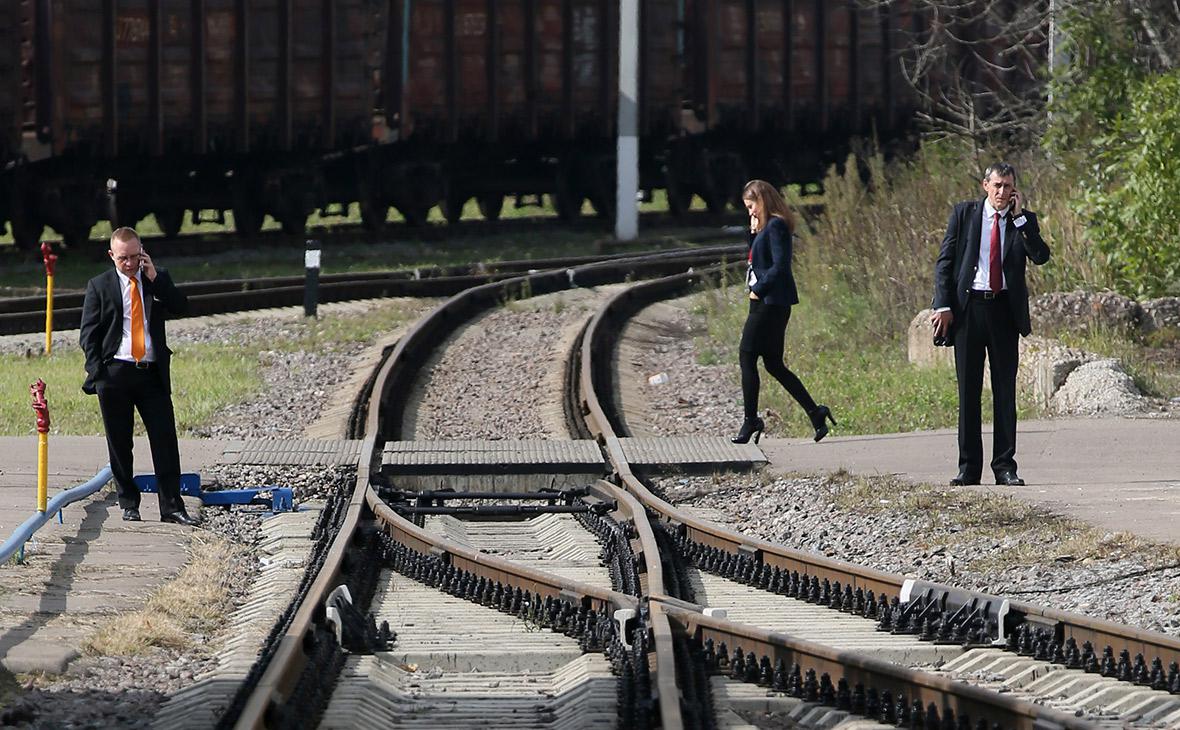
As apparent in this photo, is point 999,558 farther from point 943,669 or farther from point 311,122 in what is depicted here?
point 311,122

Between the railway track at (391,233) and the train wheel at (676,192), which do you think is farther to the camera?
the train wheel at (676,192)

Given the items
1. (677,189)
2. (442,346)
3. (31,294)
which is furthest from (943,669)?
(677,189)

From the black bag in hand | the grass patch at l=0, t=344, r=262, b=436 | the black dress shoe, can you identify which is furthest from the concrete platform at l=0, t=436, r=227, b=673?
the black bag in hand

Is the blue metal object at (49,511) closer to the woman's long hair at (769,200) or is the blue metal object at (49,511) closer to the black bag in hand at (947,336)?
the woman's long hair at (769,200)

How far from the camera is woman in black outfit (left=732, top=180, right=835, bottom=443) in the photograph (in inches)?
440

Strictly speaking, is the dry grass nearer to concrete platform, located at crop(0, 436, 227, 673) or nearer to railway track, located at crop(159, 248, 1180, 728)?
concrete platform, located at crop(0, 436, 227, 673)

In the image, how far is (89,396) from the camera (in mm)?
13945

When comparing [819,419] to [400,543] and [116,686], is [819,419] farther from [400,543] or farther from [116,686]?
[116,686]

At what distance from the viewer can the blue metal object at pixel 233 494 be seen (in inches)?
384

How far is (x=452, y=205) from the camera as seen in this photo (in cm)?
2995

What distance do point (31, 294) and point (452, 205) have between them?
10456 millimetres

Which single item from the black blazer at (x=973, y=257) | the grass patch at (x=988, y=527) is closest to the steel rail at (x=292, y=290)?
the grass patch at (x=988, y=527)

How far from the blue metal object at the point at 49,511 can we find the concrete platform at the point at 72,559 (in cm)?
8

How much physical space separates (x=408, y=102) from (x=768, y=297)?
1781 centimetres
